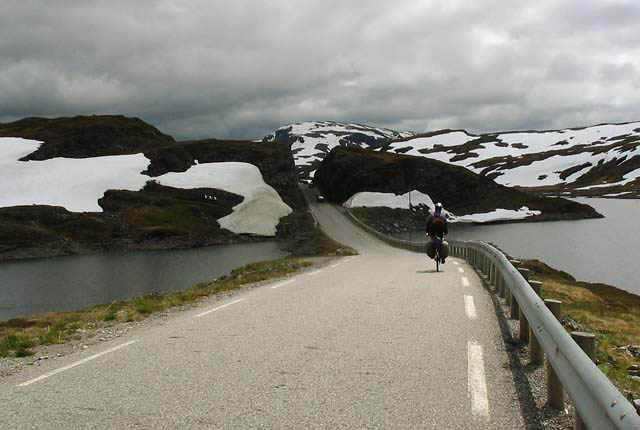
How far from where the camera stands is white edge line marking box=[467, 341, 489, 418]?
587 centimetres

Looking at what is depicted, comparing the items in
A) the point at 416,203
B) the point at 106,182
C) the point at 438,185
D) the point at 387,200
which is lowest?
the point at 416,203

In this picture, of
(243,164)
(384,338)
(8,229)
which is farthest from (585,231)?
(384,338)

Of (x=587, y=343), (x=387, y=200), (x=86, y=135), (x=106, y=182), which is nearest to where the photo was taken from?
(x=587, y=343)

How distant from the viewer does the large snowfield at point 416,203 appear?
131250 millimetres

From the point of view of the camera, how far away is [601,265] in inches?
2287

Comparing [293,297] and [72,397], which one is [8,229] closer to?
[293,297]

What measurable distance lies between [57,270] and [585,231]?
81612 millimetres

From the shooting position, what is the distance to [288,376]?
7.13m

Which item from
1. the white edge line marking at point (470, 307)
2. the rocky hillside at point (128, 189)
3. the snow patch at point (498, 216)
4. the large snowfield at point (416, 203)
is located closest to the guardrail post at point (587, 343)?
the white edge line marking at point (470, 307)

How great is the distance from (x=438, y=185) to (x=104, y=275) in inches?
4018

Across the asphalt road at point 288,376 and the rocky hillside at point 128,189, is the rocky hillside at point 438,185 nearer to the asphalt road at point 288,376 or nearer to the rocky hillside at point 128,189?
the rocky hillside at point 128,189

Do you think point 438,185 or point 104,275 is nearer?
point 104,275

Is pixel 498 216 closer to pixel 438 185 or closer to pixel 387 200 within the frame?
pixel 438 185

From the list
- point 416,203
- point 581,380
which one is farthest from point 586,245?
point 581,380
